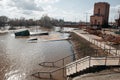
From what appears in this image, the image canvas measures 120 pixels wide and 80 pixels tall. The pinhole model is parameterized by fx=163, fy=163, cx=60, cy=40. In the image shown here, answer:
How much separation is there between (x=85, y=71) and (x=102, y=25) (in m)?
74.9

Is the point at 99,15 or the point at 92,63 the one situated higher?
the point at 99,15

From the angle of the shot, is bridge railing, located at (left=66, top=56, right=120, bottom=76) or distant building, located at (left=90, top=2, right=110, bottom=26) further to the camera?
distant building, located at (left=90, top=2, right=110, bottom=26)

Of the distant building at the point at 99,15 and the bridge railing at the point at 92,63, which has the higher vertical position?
the distant building at the point at 99,15

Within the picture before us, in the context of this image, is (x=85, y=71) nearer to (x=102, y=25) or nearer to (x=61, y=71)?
(x=61, y=71)

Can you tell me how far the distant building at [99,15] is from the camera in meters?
87.0

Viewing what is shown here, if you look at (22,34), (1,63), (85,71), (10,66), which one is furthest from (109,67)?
(22,34)

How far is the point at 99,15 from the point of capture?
3489 inches

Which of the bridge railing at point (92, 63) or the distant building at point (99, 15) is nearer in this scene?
the bridge railing at point (92, 63)

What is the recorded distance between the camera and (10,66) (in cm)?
2228

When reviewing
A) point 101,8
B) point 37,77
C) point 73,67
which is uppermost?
point 101,8

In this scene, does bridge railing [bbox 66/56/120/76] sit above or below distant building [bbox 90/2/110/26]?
below

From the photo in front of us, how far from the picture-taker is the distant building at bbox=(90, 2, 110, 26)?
8700 centimetres

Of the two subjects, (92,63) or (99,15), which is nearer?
(92,63)

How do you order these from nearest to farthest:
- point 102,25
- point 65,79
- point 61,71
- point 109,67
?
point 109,67
point 65,79
point 61,71
point 102,25
